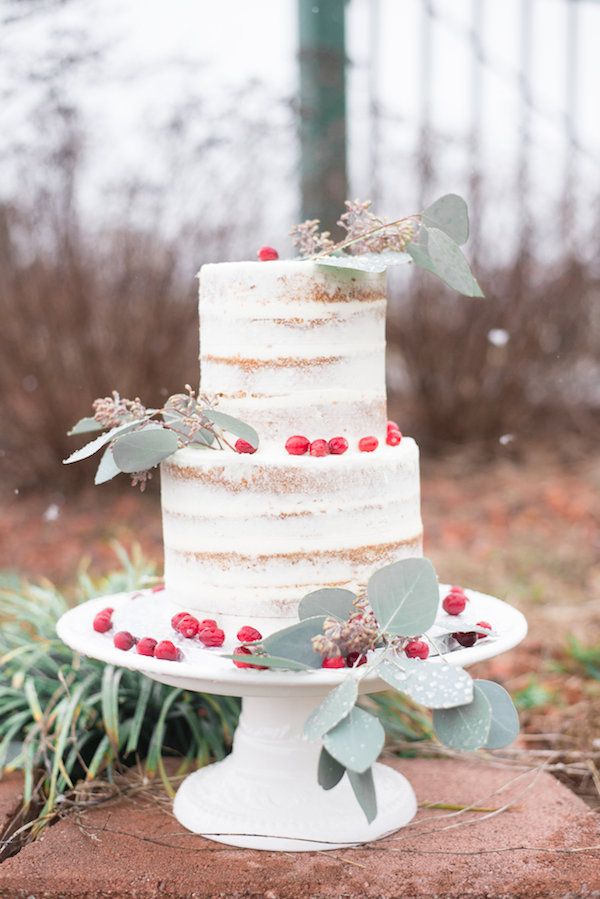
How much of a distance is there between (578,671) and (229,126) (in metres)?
2.67

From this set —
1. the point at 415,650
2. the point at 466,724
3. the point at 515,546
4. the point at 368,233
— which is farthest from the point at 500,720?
the point at 515,546

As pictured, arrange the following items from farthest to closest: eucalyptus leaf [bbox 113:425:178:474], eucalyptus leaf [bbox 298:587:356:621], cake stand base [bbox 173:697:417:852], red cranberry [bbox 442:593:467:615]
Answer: red cranberry [bbox 442:593:467:615]
cake stand base [bbox 173:697:417:852]
eucalyptus leaf [bbox 113:425:178:474]
eucalyptus leaf [bbox 298:587:356:621]

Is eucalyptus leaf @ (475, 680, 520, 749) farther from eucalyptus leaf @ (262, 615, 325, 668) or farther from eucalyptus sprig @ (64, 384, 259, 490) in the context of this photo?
eucalyptus sprig @ (64, 384, 259, 490)

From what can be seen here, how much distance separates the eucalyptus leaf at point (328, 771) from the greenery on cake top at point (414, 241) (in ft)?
2.84

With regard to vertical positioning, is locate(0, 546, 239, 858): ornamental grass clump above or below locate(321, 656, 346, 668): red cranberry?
below

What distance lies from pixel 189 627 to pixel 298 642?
0.92 feet

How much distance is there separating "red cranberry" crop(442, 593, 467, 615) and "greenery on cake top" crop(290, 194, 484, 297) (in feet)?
2.04

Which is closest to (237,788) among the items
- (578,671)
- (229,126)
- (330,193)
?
(578,671)

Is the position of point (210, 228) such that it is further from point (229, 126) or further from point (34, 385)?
point (34, 385)

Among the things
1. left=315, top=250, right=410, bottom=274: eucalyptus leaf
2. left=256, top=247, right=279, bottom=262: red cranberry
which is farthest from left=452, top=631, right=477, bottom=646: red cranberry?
left=256, top=247, right=279, bottom=262: red cranberry

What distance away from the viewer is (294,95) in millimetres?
4730

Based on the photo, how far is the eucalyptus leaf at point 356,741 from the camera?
1.68m

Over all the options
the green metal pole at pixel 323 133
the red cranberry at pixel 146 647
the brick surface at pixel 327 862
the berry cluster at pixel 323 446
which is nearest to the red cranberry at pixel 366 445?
the berry cluster at pixel 323 446

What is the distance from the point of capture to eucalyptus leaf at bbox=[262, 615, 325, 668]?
186 centimetres
